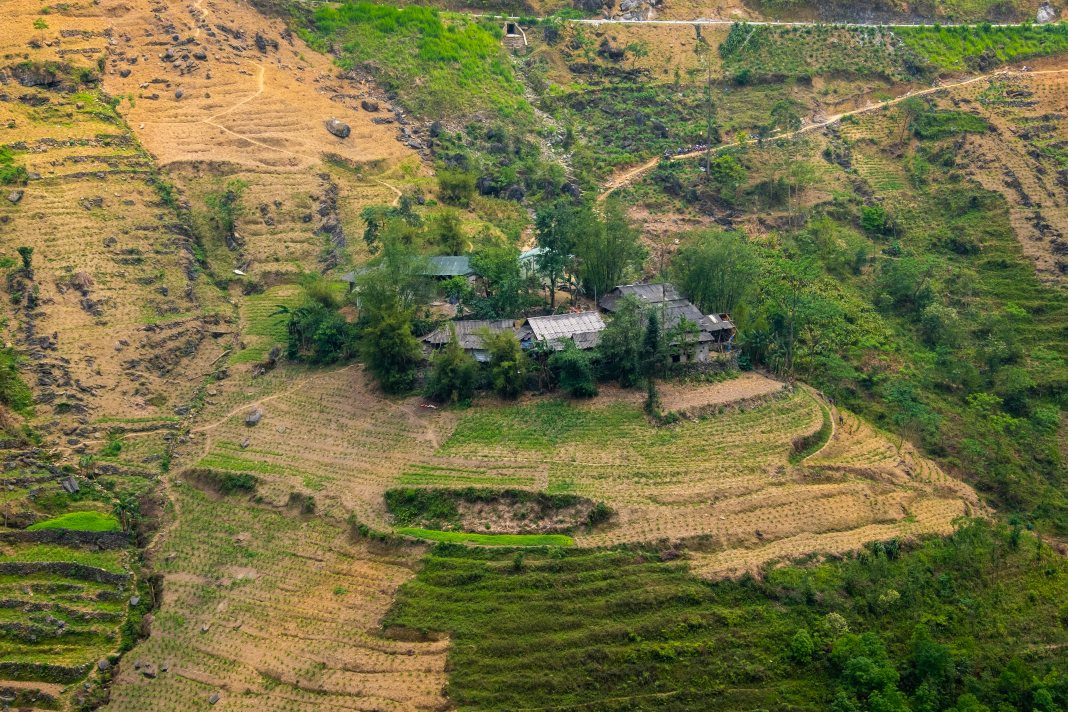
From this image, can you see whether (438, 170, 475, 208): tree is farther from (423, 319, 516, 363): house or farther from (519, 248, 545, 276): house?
(423, 319, 516, 363): house

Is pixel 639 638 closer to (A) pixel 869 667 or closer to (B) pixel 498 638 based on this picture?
(B) pixel 498 638

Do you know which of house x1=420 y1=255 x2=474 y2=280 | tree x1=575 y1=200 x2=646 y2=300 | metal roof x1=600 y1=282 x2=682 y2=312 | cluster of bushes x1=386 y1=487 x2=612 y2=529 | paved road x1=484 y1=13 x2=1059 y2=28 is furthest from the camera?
paved road x1=484 y1=13 x2=1059 y2=28

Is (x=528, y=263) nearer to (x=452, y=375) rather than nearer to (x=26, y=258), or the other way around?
(x=452, y=375)

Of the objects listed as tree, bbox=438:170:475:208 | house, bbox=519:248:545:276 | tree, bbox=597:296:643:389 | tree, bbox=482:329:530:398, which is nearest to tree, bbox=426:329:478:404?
tree, bbox=482:329:530:398

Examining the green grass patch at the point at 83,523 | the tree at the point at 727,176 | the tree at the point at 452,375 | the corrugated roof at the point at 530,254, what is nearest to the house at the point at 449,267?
the corrugated roof at the point at 530,254

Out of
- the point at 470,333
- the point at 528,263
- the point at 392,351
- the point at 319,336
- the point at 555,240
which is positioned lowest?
the point at 319,336

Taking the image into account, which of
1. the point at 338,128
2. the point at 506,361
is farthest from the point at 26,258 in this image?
the point at 506,361
